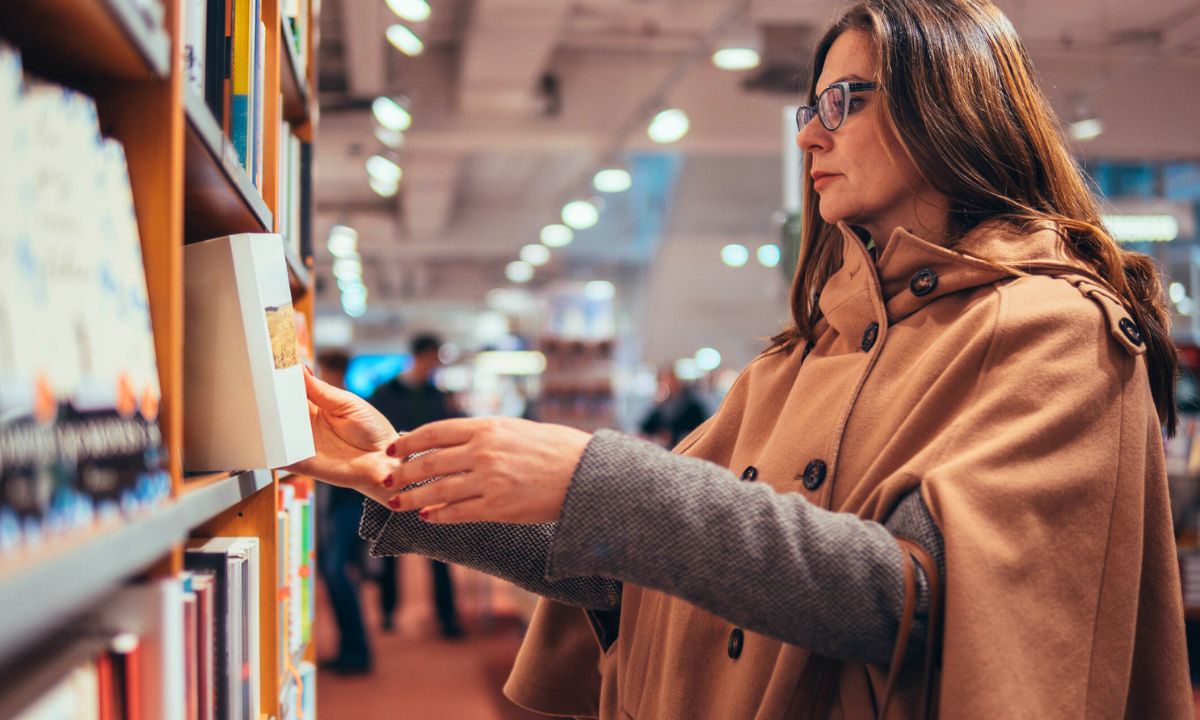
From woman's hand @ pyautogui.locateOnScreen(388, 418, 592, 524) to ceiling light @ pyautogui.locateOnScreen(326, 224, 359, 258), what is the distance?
11.1 m

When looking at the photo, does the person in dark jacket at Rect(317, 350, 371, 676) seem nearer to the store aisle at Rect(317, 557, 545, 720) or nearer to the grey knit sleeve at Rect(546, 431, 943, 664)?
the store aisle at Rect(317, 557, 545, 720)

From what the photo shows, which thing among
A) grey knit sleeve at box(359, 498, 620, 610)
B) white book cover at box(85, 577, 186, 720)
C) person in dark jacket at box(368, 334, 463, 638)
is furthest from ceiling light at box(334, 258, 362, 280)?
white book cover at box(85, 577, 186, 720)

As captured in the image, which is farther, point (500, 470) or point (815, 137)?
point (815, 137)

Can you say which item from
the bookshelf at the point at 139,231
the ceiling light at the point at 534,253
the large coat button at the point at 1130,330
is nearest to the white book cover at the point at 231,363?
the bookshelf at the point at 139,231

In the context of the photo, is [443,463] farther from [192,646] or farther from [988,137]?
[988,137]

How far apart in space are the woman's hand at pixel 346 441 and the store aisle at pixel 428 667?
11.0ft

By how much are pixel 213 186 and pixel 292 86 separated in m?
0.84

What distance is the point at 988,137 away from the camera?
4.15 feet

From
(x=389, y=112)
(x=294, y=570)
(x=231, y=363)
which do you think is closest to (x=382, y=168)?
(x=389, y=112)

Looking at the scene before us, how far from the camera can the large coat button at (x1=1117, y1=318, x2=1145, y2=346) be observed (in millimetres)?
1072

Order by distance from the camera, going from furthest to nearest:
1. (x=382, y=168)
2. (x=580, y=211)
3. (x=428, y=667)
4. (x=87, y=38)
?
(x=580, y=211)
(x=382, y=168)
(x=428, y=667)
(x=87, y=38)

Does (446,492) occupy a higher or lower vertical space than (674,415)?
higher

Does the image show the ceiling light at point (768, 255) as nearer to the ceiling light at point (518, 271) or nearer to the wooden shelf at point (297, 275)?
the ceiling light at point (518, 271)

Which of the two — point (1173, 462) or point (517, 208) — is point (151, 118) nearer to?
point (1173, 462)
